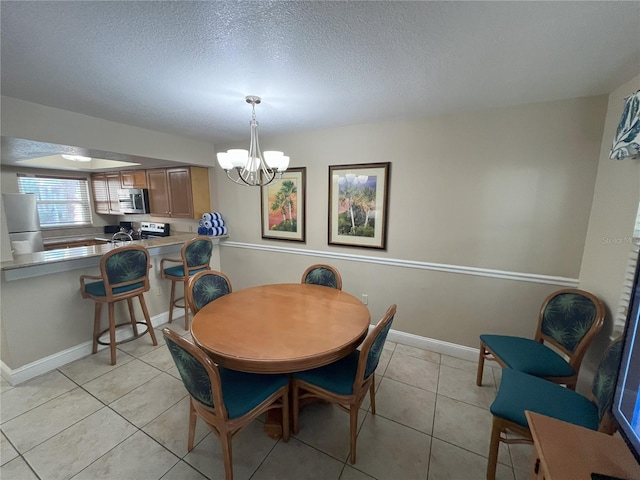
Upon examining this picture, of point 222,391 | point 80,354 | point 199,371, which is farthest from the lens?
point 80,354

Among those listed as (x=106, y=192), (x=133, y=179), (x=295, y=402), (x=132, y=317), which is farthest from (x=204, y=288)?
(x=106, y=192)

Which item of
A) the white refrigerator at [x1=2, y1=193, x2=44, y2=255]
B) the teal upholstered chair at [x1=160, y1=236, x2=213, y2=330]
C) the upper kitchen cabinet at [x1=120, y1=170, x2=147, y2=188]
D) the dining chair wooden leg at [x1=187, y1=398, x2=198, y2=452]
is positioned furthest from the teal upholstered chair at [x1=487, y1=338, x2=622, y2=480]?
the white refrigerator at [x1=2, y1=193, x2=44, y2=255]

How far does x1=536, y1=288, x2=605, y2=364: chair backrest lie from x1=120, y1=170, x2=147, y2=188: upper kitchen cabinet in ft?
17.1

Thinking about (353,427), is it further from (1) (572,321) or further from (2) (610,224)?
(2) (610,224)

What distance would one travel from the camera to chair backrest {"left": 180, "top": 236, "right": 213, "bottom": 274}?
2.86 m

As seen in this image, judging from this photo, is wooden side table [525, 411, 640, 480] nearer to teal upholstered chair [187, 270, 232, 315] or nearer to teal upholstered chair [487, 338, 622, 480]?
teal upholstered chair [487, 338, 622, 480]

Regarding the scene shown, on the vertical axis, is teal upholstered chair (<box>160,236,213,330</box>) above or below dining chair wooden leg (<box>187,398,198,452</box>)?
above

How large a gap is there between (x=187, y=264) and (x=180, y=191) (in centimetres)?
134

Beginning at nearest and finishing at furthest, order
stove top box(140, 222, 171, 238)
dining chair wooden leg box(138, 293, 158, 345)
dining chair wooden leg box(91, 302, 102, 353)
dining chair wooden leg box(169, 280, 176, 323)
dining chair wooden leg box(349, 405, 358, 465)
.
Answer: dining chair wooden leg box(349, 405, 358, 465)
dining chair wooden leg box(91, 302, 102, 353)
dining chair wooden leg box(138, 293, 158, 345)
dining chair wooden leg box(169, 280, 176, 323)
stove top box(140, 222, 171, 238)

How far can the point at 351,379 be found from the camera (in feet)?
4.90

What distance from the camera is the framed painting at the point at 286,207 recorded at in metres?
3.12

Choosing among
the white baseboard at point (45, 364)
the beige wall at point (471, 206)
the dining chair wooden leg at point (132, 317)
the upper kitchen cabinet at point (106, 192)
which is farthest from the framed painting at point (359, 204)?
the upper kitchen cabinet at point (106, 192)

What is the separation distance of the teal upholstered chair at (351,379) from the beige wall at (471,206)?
4.22ft

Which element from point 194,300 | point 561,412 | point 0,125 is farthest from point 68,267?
point 561,412
